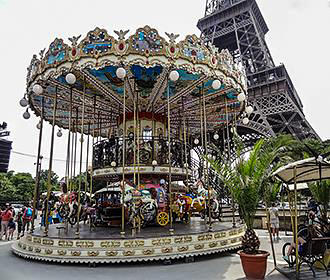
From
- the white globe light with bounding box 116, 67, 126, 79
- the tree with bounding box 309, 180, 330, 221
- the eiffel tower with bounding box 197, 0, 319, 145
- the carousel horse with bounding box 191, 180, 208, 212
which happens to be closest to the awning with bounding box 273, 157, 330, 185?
the carousel horse with bounding box 191, 180, 208, 212

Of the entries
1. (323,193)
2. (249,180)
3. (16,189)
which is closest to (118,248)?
(249,180)

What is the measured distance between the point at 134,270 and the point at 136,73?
673 centimetres

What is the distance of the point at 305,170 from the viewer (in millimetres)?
6586

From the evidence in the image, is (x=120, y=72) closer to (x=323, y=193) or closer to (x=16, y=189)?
(x=323, y=193)

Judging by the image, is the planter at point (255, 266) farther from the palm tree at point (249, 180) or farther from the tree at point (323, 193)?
the tree at point (323, 193)

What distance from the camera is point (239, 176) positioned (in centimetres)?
624

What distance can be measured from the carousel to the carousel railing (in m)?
0.05

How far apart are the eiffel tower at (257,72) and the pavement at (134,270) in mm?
22285

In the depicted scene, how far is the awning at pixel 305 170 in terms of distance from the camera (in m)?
5.62

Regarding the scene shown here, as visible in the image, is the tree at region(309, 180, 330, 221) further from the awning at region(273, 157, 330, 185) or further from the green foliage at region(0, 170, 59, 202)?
the green foliage at region(0, 170, 59, 202)

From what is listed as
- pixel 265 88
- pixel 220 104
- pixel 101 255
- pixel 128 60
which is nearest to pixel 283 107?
pixel 265 88

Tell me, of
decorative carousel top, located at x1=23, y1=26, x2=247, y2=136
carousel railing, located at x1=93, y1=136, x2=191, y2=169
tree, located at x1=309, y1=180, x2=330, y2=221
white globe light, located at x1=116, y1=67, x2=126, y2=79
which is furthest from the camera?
carousel railing, located at x1=93, y1=136, x2=191, y2=169

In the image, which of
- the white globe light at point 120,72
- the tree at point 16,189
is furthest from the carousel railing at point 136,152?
the tree at point 16,189

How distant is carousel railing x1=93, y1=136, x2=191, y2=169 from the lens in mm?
11875
